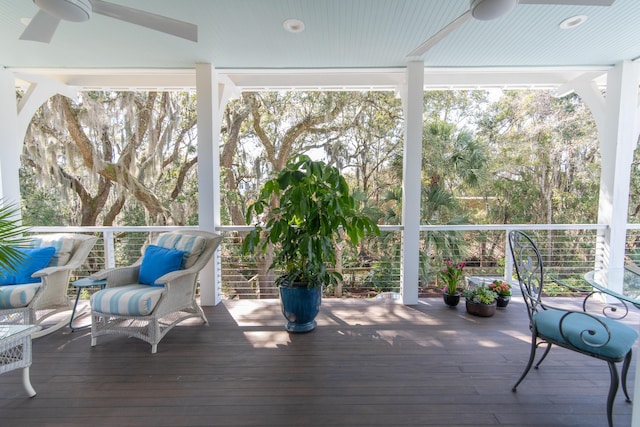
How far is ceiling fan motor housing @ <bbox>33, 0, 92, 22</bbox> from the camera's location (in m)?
1.65

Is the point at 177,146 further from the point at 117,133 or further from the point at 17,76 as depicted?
the point at 17,76

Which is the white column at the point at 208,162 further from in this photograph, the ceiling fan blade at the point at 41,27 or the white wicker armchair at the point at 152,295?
the ceiling fan blade at the point at 41,27

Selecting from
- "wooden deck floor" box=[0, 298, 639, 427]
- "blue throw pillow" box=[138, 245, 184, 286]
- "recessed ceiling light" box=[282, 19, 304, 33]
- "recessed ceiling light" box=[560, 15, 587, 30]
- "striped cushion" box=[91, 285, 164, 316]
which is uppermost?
"recessed ceiling light" box=[560, 15, 587, 30]

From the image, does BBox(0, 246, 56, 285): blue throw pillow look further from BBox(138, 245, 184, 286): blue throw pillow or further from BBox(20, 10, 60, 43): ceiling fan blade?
BBox(20, 10, 60, 43): ceiling fan blade

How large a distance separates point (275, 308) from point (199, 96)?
2425 mm

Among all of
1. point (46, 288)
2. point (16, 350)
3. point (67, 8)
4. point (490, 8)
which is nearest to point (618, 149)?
point (490, 8)

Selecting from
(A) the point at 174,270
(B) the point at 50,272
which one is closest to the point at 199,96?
(A) the point at 174,270

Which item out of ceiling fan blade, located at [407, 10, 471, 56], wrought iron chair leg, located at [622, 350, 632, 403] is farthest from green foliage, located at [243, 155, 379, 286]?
wrought iron chair leg, located at [622, 350, 632, 403]

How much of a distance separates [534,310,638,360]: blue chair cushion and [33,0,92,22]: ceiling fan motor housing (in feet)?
10.7

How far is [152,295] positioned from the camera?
2309 millimetres

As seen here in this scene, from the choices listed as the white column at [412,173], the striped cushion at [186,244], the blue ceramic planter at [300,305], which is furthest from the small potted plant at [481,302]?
the striped cushion at [186,244]

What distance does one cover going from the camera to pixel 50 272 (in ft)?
8.27

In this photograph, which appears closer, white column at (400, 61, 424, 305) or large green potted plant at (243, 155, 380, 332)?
large green potted plant at (243, 155, 380, 332)

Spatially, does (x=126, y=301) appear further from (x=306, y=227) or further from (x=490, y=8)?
(x=490, y=8)
